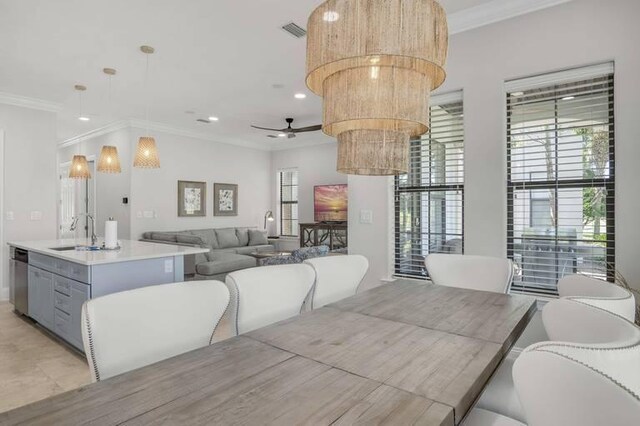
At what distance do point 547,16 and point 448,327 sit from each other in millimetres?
2522

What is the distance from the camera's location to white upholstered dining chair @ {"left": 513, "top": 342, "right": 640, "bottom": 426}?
2.17 feet

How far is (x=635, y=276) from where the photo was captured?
2.37 meters

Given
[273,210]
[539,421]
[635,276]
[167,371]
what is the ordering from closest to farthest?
1. [539,421]
2. [167,371]
3. [635,276]
4. [273,210]

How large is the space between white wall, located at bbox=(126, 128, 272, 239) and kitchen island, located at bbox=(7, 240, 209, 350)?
2.88 metres

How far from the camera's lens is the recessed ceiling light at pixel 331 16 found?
1266 millimetres

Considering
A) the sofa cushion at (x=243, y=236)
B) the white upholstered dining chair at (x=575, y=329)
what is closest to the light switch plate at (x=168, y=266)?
the white upholstered dining chair at (x=575, y=329)

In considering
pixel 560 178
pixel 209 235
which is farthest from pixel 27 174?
pixel 560 178

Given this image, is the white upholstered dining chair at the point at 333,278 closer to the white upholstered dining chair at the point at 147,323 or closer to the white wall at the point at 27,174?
the white upholstered dining chair at the point at 147,323

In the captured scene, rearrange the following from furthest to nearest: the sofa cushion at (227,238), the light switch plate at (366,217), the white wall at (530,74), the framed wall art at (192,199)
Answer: the sofa cushion at (227,238)
the framed wall art at (192,199)
the light switch plate at (366,217)
the white wall at (530,74)

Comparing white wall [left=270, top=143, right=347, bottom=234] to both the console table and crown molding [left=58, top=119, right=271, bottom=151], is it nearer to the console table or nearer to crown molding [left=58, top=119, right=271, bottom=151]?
the console table

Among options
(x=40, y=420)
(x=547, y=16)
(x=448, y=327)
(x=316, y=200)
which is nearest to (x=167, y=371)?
(x=40, y=420)

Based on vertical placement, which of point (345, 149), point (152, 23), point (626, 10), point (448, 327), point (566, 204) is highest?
point (152, 23)

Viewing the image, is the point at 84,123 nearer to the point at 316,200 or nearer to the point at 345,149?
the point at 316,200

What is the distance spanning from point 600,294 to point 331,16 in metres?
1.58
